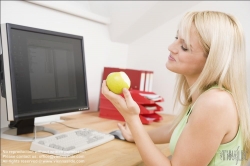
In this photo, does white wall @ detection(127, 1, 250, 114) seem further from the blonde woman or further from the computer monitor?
the blonde woman

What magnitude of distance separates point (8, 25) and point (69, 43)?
0.35 metres

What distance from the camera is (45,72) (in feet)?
3.98

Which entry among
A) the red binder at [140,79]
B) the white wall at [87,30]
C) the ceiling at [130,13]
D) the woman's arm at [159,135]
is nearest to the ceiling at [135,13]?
the ceiling at [130,13]

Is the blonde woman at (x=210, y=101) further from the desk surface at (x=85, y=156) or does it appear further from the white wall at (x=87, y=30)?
the white wall at (x=87, y=30)

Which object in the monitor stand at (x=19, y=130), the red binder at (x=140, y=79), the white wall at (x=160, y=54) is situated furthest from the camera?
the white wall at (x=160, y=54)

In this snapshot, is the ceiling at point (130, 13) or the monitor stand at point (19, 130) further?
the ceiling at point (130, 13)

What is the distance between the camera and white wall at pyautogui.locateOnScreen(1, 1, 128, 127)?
1.39m

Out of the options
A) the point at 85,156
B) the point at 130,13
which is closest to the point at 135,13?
the point at 130,13

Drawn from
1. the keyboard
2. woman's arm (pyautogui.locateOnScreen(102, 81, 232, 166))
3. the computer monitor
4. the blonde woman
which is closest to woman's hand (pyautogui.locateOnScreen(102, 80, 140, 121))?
the blonde woman

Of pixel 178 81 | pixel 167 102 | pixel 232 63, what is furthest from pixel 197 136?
pixel 167 102

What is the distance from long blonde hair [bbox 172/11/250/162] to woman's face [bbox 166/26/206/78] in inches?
0.7

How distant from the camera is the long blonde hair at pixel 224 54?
88 cm

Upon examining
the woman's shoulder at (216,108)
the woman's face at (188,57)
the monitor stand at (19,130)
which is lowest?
the monitor stand at (19,130)

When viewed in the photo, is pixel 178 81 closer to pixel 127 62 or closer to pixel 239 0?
pixel 239 0
